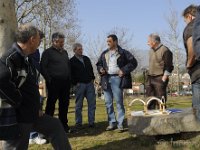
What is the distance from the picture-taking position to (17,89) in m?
4.24

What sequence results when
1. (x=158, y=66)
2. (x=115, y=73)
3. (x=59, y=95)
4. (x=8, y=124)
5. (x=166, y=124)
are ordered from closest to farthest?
1. (x=8, y=124)
2. (x=166, y=124)
3. (x=59, y=95)
4. (x=115, y=73)
5. (x=158, y=66)

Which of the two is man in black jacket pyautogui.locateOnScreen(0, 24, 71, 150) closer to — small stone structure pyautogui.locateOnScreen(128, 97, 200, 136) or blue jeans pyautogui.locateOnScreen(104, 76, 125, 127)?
small stone structure pyautogui.locateOnScreen(128, 97, 200, 136)

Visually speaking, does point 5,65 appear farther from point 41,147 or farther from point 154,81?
point 154,81

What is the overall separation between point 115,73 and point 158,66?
927 mm

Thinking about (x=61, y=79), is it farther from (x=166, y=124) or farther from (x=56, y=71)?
(x=166, y=124)

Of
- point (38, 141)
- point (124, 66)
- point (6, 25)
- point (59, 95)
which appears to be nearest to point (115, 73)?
point (124, 66)

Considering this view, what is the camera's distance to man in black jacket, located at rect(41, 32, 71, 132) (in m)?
7.51

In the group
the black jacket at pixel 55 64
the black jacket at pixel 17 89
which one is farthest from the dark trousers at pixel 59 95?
the black jacket at pixel 17 89

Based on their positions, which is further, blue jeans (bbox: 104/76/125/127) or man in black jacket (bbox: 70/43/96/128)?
man in black jacket (bbox: 70/43/96/128)

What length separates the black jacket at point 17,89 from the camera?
415 centimetres

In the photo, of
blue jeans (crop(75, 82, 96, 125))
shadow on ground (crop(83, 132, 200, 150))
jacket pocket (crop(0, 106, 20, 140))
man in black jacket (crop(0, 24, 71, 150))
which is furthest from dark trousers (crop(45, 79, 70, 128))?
jacket pocket (crop(0, 106, 20, 140))

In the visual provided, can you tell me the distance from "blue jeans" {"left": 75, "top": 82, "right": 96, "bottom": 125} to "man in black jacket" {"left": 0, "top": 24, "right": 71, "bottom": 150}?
378 cm

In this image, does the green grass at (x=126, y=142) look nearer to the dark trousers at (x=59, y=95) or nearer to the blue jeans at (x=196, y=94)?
the dark trousers at (x=59, y=95)

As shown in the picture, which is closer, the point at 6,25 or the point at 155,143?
the point at 6,25
